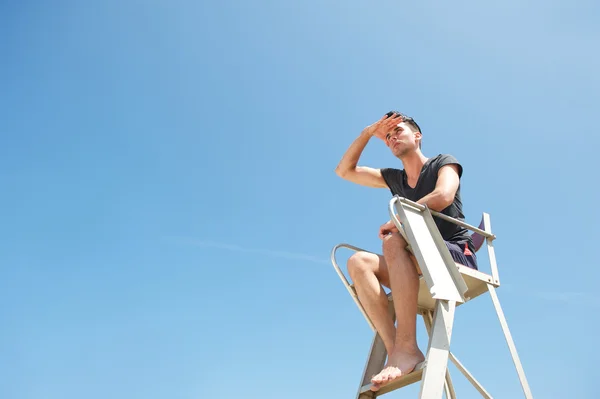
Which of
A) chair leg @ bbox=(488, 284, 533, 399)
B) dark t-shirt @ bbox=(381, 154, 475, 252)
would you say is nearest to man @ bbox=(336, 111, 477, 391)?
dark t-shirt @ bbox=(381, 154, 475, 252)

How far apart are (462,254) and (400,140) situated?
115 centimetres

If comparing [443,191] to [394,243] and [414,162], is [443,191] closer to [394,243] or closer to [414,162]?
[394,243]

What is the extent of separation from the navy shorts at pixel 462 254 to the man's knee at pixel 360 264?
0.57 metres

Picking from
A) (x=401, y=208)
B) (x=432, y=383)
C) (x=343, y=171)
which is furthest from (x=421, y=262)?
(x=343, y=171)

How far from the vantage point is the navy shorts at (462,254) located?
3645 mm

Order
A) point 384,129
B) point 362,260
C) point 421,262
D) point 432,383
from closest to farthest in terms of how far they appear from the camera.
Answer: point 432,383
point 421,262
point 362,260
point 384,129

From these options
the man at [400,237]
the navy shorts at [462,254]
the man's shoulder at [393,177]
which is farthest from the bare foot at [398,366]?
the man's shoulder at [393,177]

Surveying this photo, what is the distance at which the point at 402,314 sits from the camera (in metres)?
3.35

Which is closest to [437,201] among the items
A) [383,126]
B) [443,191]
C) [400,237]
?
[443,191]

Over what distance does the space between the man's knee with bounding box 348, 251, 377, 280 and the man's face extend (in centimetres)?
103

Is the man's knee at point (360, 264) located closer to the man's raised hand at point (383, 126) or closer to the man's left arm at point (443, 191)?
the man's left arm at point (443, 191)

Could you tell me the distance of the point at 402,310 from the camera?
11.0 feet

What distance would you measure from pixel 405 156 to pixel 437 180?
559 mm

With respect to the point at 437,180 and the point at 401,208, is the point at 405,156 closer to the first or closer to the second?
the point at 437,180
